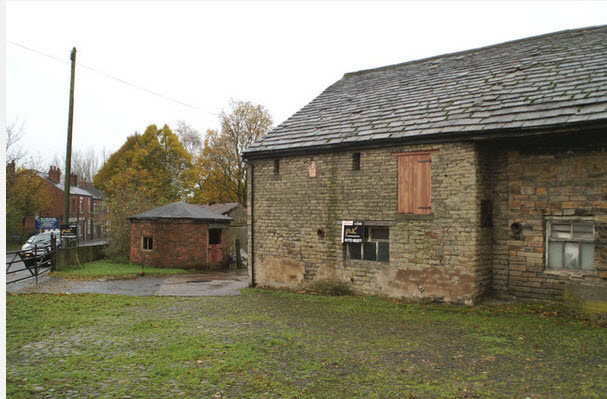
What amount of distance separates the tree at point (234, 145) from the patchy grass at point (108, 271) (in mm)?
17720

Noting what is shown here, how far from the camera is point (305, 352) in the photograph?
7.04 meters

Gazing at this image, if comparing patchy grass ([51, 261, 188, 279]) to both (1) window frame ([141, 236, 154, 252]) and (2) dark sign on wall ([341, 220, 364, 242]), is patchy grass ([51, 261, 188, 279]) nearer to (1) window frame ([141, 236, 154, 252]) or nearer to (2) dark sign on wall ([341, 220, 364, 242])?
(1) window frame ([141, 236, 154, 252])

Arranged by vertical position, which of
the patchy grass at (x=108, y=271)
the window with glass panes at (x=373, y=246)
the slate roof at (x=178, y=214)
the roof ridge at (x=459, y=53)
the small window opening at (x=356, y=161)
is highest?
the roof ridge at (x=459, y=53)

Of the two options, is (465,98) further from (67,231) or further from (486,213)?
(67,231)

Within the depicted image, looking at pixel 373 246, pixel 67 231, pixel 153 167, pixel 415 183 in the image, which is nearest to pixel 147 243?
pixel 67 231

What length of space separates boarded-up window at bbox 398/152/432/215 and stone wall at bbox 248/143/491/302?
15 centimetres

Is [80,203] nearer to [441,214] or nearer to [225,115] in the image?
[225,115]

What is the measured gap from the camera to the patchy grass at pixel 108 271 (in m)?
19.0

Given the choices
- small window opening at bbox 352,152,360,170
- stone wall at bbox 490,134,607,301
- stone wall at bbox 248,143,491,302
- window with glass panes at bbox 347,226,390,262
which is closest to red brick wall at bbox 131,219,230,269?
stone wall at bbox 248,143,491,302

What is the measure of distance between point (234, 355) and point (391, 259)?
600 centimetres

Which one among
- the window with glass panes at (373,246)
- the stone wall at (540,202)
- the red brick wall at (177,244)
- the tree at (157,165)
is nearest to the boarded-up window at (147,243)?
the red brick wall at (177,244)

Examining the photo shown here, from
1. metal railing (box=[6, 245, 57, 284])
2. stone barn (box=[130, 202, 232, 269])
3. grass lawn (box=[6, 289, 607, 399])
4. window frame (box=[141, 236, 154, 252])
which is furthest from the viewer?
window frame (box=[141, 236, 154, 252])

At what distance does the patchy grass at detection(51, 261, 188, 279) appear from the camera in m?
19.0

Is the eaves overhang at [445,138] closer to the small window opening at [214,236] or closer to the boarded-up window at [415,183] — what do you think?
the boarded-up window at [415,183]
